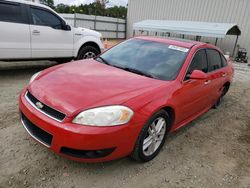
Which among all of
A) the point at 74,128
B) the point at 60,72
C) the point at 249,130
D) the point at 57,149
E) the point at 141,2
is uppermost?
the point at 141,2

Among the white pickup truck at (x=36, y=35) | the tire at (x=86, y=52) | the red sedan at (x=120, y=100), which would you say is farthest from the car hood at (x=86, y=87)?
the tire at (x=86, y=52)

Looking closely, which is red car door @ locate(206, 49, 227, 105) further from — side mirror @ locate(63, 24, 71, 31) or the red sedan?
side mirror @ locate(63, 24, 71, 31)

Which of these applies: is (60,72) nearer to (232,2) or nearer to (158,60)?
(158,60)

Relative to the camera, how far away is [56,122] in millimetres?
2527

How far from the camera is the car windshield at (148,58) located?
3.54 meters

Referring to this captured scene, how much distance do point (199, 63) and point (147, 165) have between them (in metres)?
1.91

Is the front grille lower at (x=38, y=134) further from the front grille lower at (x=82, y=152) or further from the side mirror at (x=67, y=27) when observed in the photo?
the side mirror at (x=67, y=27)

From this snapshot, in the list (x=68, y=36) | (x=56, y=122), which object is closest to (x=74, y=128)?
(x=56, y=122)

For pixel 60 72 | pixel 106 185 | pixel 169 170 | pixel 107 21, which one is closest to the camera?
pixel 106 185

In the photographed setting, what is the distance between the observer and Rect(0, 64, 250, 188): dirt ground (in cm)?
274

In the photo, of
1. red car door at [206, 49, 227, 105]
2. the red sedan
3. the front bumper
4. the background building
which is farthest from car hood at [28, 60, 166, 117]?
the background building

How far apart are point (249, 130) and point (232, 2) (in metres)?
15.0

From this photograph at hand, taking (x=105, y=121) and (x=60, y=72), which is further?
(x=60, y=72)

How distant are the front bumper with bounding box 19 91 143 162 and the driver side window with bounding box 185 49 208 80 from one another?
1.47 m
